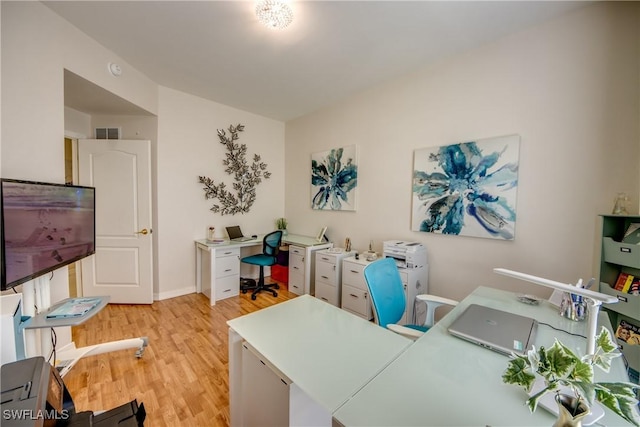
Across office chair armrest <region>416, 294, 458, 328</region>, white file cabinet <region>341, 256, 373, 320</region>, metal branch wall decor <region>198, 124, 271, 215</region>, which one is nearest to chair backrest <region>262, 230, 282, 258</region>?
metal branch wall decor <region>198, 124, 271, 215</region>

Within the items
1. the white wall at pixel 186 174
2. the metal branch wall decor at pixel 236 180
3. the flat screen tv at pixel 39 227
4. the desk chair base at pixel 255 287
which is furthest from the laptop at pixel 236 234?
the flat screen tv at pixel 39 227

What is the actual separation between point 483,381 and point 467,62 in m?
2.77

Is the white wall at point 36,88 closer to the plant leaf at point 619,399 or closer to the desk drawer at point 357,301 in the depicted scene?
the desk drawer at point 357,301

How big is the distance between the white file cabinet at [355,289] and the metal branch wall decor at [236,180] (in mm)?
2107

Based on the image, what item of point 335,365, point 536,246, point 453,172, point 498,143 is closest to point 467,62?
point 498,143

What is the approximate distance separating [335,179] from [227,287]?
2231 mm

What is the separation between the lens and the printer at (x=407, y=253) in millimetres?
2529

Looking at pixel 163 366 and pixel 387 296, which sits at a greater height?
pixel 387 296

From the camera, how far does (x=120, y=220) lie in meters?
3.10

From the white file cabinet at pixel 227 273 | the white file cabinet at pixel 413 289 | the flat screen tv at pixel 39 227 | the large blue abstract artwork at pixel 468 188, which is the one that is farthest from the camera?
the white file cabinet at pixel 227 273

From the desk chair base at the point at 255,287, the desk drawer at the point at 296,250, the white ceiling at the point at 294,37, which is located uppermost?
the white ceiling at the point at 294,37

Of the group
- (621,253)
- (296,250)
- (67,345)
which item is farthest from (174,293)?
(621,253)

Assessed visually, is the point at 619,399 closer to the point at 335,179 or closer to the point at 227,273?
the point at 335,179

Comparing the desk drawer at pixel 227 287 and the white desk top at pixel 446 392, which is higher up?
the white desk top at pixel 446 392
